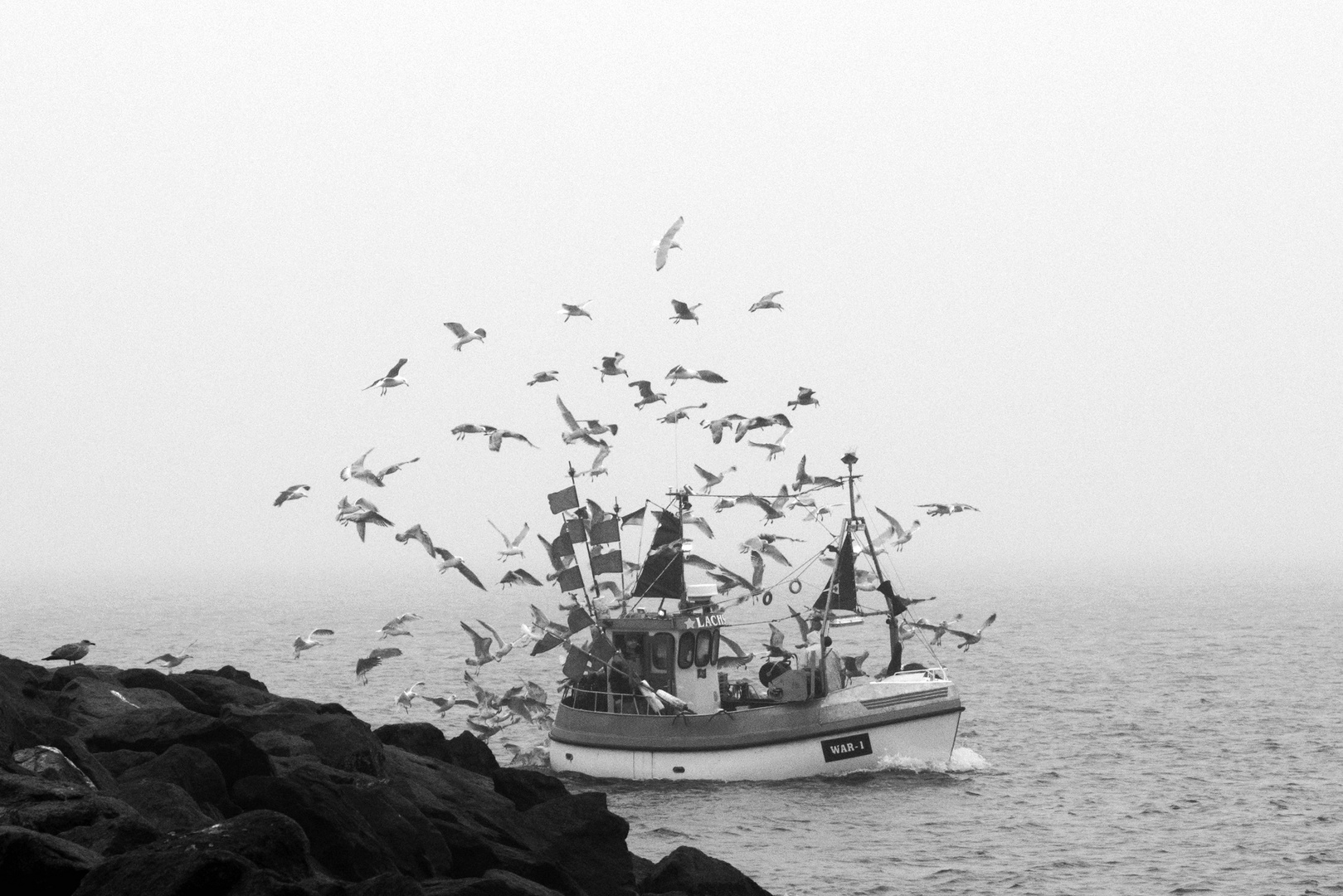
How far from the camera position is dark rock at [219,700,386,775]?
1811 centimetres

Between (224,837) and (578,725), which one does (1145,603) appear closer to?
(578,725)

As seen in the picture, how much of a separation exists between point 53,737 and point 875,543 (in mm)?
20874

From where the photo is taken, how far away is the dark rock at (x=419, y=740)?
21.3 meters

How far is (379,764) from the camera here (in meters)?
18.0

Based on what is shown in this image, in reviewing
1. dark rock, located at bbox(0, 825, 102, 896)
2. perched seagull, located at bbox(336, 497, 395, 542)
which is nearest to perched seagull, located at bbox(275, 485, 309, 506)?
perched seagull, located at bbox(336, 497, 395, 542)

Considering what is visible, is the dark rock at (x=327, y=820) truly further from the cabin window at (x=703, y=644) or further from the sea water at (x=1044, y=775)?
the cabin window at (x=703, y=644)

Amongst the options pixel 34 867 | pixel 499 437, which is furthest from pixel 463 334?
pixel 34 867

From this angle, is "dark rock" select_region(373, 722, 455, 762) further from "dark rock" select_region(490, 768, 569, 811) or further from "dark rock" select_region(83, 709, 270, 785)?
"dark rock" select_region(83, 709, 270, 785)

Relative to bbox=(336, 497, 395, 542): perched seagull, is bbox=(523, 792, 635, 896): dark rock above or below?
below

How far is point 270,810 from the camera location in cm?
1381

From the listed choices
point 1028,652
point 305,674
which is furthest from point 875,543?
point 1028,652

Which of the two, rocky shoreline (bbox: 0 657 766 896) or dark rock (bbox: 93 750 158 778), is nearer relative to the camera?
rocky shoreline (bbox: 0 657 766 896)

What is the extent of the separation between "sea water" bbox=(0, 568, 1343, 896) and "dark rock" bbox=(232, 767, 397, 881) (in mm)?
9375

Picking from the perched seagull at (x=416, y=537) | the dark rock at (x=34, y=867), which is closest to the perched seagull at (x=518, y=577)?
the perched seagull at (x=416, y=537)
